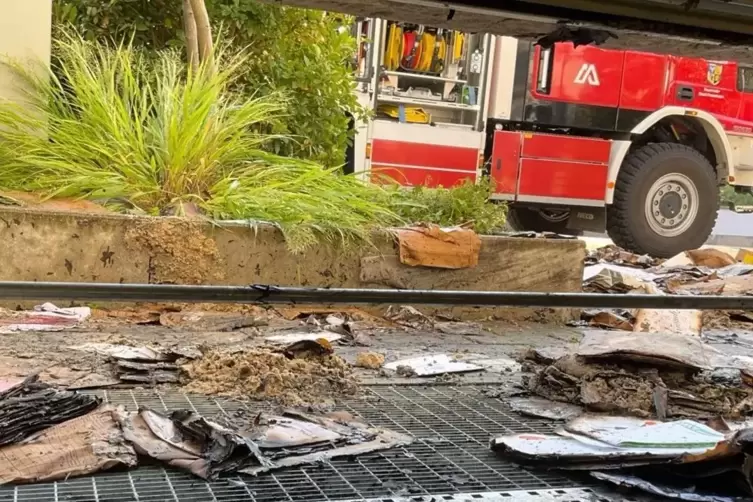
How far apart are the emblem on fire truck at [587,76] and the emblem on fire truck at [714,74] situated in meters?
1.62

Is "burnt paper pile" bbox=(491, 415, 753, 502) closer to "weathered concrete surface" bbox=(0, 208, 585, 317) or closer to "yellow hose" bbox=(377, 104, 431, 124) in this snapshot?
"weathered concrete surface" bbox=(0, 208, 585, 317)

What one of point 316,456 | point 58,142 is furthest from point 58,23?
point 316,456

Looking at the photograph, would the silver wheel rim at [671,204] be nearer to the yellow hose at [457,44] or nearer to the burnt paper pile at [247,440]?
the yellow hose at [457,44]

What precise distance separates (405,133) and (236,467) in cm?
732

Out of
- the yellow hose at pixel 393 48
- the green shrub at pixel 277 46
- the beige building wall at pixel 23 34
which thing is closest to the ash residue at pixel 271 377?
the beige building wall at pixel 23 34

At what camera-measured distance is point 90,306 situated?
4625 mm

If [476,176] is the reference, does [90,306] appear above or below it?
below

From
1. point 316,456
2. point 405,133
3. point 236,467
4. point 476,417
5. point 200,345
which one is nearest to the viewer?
point 236,467

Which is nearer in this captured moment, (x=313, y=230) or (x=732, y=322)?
(x=313, y=230)

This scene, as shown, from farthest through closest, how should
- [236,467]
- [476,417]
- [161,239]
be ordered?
[161,239]
[476,417]
[236,467]

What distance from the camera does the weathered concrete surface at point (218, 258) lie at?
13.9 feet

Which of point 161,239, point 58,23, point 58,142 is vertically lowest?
point 161,239

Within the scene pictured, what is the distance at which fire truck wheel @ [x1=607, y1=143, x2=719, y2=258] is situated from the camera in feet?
32.4

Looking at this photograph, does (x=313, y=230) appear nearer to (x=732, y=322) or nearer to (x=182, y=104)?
(x=182, y=104)
